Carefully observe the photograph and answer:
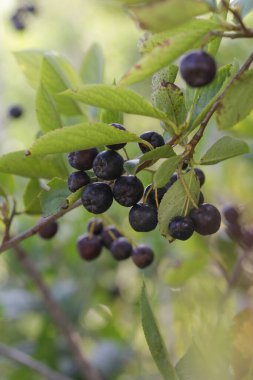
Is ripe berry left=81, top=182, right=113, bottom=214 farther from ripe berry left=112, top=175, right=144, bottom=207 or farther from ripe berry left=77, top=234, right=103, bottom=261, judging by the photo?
ripe berry left=77, top=234, right=103, bottom=261

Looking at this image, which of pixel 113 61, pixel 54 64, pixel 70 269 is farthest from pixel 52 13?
pixel 54 64

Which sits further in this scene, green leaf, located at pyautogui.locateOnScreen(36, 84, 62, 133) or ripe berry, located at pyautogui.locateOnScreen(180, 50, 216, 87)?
green leaf, located at pyautogui.locateOnScreen(36, 84, 62, 133)

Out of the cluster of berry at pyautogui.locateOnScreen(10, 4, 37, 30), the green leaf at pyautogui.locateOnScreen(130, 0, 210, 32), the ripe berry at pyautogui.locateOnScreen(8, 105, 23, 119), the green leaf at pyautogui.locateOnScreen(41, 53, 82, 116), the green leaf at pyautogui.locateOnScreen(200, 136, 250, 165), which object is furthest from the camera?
the cluster of berry at pyautogui.locateOnScreen(10, 4, 37, 30)

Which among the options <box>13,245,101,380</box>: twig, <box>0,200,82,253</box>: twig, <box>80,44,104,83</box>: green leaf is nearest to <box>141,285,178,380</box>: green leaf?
<box>0,200,82,253</box>: twig

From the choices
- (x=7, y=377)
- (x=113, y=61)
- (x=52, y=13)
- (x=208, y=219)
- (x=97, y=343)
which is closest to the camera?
(x=208, y=219)

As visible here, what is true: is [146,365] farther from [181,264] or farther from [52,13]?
[52,13]

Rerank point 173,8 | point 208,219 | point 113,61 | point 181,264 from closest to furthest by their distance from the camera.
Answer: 1. point 173,8
2. point 208,219
3. point 181,264
4. point 113,61
